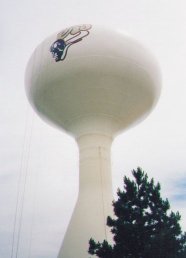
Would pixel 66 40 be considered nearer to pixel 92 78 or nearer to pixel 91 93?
pixel 92 78

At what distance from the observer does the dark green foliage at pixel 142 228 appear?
9789 mm

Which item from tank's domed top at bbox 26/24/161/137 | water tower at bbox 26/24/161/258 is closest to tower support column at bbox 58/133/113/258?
water tower at bbox 26/24/161/258

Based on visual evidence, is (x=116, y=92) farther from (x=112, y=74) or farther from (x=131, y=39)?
(x=131, y=39)

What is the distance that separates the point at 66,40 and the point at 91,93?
244 centimetres

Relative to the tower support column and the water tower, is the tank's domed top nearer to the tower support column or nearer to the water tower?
the water tower

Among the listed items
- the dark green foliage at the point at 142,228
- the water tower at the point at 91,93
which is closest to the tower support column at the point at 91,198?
the water tower at the point at 91,93

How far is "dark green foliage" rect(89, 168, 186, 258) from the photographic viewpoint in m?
9.79

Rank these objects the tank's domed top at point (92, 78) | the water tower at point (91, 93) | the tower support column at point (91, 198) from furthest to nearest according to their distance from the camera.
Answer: the tank's domed top at point (92, 78) → the water tower at point (91, 93) → the tower support column at point (91, 198)

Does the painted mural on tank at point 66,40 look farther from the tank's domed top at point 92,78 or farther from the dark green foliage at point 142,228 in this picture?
the dark green foliage at point 142,228

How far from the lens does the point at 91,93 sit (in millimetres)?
14547

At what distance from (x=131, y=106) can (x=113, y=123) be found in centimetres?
109

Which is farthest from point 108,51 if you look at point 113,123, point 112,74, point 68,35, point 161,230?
point 161,230

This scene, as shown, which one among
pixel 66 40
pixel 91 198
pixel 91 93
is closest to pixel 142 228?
pixel 91 198

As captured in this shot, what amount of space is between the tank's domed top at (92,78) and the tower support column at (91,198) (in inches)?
26.0
